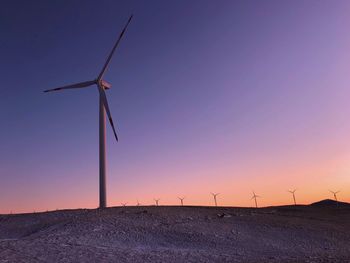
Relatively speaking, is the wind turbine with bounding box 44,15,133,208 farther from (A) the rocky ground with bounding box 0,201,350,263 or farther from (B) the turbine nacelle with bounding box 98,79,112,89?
(A) the rocky ground with bounding box 0,201,350,263

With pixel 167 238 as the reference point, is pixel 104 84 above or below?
above

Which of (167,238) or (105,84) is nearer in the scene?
(167,238)

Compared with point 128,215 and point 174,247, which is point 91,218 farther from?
point 174,247

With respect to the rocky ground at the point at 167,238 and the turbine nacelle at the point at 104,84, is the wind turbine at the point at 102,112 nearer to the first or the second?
the turbine nacelle at the point at 104,84

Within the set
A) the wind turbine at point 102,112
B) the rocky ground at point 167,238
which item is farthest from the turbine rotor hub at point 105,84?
the rocky ground at point 167,238

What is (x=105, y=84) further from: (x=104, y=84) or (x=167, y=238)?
(x=167, y=238)

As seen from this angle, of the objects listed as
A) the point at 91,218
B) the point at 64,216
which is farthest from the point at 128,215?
the point at 64,216

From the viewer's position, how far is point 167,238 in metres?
28.3

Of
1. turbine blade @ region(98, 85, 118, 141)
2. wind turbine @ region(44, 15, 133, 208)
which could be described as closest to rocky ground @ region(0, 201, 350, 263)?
wind turbine @ region(44, 15, 133, 208)

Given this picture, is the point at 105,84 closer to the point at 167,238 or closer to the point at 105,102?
the point at 105,102

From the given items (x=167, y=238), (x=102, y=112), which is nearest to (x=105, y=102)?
(x=102, y=112)

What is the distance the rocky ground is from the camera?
22.4 m

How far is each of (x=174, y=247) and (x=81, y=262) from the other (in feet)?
25.7

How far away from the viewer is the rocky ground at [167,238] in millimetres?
22406
